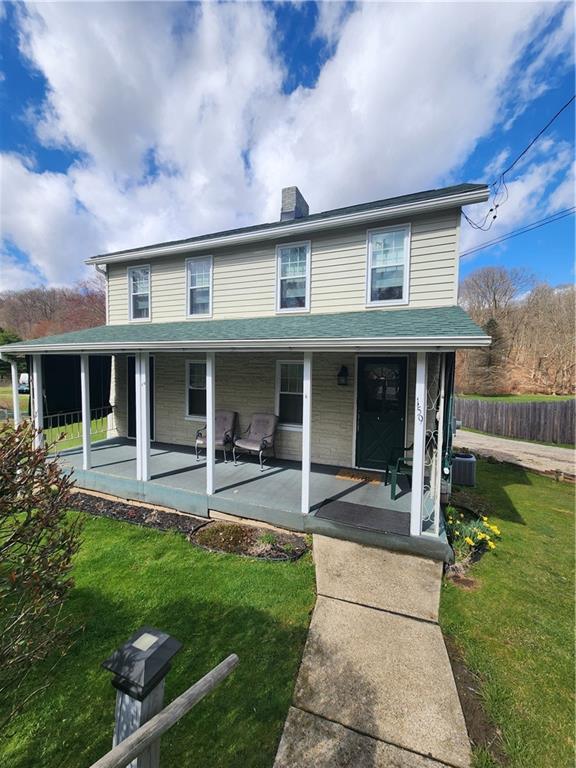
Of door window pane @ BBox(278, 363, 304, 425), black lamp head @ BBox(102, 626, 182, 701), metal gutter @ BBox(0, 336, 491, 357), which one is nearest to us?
black lamp head @ BBox(102, 626, 182, 701)

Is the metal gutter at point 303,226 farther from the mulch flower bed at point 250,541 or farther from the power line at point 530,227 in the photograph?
the mulch flower bed at point 250,541

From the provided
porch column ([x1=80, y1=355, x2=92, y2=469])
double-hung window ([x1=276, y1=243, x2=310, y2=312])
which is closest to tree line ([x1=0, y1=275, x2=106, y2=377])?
porch column ([x1=80, y1=355, x2=92, y2=469])

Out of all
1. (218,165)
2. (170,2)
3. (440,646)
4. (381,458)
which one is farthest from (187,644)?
(218,165)

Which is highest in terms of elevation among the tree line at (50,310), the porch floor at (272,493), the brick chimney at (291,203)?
the tree line at (50,310)

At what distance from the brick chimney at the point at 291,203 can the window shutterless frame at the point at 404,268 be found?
2.51 m

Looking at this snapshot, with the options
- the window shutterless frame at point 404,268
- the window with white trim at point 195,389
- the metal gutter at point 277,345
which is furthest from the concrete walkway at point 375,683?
the window with white trim at point 195,389

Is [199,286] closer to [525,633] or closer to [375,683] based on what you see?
[375,683]

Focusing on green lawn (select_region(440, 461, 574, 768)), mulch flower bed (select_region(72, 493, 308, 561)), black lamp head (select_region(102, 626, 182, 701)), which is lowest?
green lawn (select_region(440, 461, 574, 768))

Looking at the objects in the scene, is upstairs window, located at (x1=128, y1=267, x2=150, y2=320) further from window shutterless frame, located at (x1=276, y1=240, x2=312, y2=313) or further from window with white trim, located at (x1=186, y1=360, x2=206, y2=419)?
window shutterless frame, located at (x1=276, y1=240, x2=312, y2=313)

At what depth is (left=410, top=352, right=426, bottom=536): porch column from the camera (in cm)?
428

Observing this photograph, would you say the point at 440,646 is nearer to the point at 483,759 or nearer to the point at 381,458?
the point at 483,759

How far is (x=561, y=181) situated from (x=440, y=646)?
64.9 ft

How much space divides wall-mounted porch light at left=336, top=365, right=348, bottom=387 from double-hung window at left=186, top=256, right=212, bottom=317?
3650 millimetres

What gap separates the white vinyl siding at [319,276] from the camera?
20.2ft
